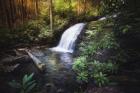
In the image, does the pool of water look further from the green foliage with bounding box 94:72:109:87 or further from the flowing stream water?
the green foliage with bounding box 94:72:109:87

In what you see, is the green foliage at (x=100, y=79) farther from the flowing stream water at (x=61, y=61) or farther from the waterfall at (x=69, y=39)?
the waterfall at (x=69, y=39)

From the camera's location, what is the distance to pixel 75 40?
13180 millimetres

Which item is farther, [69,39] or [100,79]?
[69,39]

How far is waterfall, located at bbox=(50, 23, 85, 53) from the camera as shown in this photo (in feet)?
42.8

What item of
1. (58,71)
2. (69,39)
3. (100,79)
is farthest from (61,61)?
(100,79)

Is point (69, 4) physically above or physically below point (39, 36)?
above

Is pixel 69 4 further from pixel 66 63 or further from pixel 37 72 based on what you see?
pixel 37 72

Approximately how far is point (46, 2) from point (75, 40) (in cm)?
377

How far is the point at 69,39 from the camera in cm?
1350

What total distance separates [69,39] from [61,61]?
294cm

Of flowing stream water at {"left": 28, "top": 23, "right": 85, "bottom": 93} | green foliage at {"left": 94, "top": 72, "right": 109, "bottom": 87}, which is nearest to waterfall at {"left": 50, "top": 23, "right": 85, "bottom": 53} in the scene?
flowing stream water at {"left": 28, "top": 23, "right": 85, "bottom": 93}

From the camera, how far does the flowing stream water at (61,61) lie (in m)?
7.83

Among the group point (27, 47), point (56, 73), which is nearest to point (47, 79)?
Answer: point (56, 73)

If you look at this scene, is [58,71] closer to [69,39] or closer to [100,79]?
[100,79]
